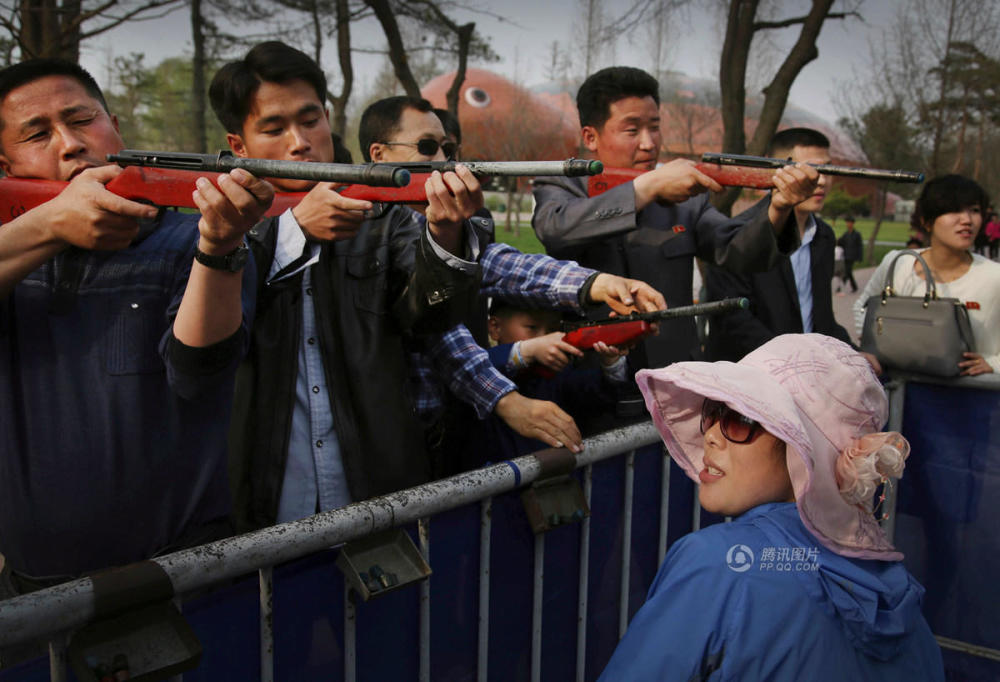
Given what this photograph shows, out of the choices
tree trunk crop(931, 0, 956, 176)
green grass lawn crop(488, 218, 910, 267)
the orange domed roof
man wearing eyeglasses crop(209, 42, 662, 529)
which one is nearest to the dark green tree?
tree trunk crop(931, 0, 956, 176)

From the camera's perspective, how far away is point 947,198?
4.29 metres

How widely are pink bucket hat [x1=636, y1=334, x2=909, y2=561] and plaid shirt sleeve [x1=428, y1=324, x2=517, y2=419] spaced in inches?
40.7

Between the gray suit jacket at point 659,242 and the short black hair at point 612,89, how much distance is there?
0.36 m

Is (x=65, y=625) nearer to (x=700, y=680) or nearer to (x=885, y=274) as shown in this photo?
(x=700, y=680)

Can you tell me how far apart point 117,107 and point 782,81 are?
586 inches

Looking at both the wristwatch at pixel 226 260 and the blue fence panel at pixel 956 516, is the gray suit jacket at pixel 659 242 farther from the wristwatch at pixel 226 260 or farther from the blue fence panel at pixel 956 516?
the wristwatch at pixel 226 260

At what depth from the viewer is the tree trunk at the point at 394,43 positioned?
29.2ft

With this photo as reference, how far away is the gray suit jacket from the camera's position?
309 centimetres

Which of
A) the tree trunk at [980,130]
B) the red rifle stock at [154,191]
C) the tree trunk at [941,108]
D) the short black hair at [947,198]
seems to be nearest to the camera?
the red rifle stock at [154,191]

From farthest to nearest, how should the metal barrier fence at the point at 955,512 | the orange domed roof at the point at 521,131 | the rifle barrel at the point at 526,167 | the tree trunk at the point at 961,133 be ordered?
the orange domed roof at the point at 521,131 → the tree trunk at the point at 961,133 → the metal barrier fence at the point at 955,512 → the rifle barrel at the point at 526,167

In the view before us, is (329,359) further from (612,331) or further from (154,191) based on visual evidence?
(612,331)

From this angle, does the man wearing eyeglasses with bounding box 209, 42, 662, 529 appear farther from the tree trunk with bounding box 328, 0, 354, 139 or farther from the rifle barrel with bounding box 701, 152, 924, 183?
the tree trunk with bounding box 328, 0, 354, 139

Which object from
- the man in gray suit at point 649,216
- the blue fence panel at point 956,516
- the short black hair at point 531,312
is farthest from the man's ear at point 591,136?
the blue fence panel at point 956,516

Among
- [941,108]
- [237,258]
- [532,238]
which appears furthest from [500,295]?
[532,238]
